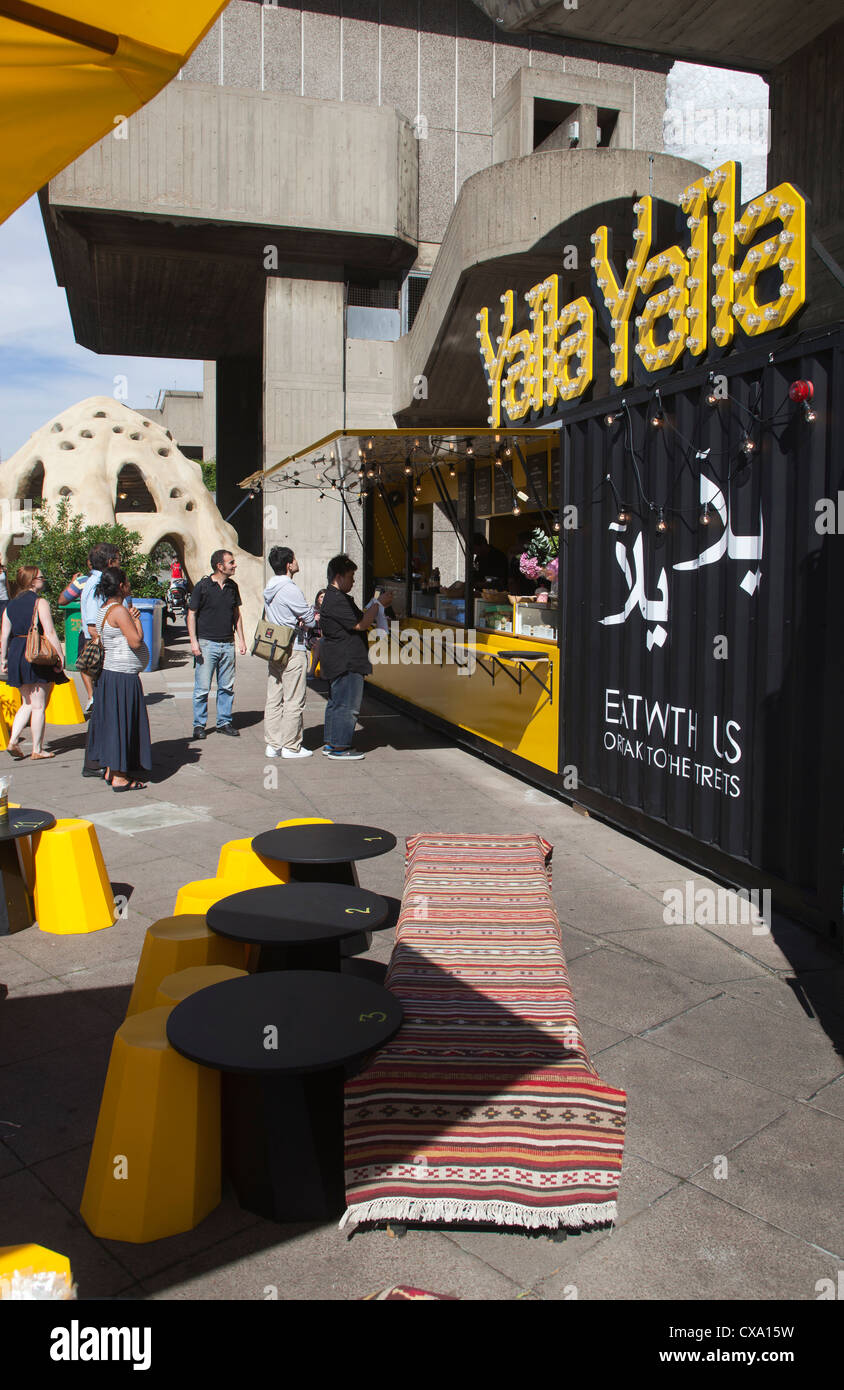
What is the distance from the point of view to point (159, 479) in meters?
25.4

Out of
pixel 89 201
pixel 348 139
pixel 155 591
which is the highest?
pixel 348 139

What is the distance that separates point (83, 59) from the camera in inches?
85.2

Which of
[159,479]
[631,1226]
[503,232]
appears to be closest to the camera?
[631,1226]

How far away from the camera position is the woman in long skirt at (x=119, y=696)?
8469 mm

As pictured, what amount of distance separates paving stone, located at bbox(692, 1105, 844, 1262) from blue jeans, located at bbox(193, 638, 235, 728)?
856cm

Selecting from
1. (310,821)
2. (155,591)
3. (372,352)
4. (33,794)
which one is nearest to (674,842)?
(310,821)

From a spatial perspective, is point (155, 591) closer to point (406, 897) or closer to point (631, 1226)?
point (406, 897)

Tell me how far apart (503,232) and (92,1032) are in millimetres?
15026

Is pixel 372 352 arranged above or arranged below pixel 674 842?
above

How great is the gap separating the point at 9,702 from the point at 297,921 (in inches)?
305

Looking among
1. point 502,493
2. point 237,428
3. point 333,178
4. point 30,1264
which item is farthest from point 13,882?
point 237,428

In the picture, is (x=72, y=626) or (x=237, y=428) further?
(x=237, y=428)

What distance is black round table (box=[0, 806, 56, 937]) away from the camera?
18.2 ft

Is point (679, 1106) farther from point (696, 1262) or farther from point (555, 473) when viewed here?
point (555, 473)
